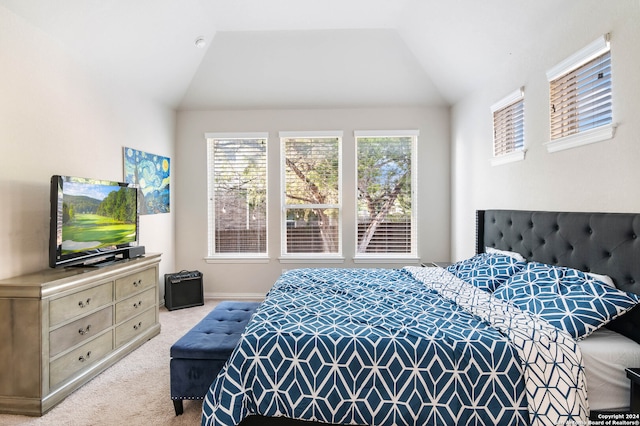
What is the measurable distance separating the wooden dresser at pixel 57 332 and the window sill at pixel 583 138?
3.56 metres

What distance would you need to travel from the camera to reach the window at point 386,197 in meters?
4.55

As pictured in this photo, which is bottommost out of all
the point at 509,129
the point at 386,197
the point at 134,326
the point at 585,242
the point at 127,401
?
the point at 127,401

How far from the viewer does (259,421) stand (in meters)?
1.57

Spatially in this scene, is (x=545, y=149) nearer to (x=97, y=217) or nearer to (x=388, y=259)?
(x=388, y=259)

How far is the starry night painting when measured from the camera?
3.65 metres

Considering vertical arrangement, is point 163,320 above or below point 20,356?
below

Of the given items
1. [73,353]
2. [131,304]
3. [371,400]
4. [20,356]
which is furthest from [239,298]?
[371,400]

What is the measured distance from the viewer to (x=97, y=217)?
2.74 m

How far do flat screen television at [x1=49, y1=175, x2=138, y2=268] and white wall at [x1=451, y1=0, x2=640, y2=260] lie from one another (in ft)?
11.7

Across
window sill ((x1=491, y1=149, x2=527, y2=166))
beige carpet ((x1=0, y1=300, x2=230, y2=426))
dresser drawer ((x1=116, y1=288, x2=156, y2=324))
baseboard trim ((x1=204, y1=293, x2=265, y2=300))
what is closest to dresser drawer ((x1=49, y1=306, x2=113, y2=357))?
dresser drawer ((x1=116, y1=288, x2=156, y2=324))

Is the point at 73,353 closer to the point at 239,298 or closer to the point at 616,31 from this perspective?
the point at 239,298

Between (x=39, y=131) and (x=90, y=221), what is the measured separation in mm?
779

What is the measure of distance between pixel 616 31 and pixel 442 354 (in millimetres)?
2063

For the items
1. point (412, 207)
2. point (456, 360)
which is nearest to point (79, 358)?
point (456, 360)
